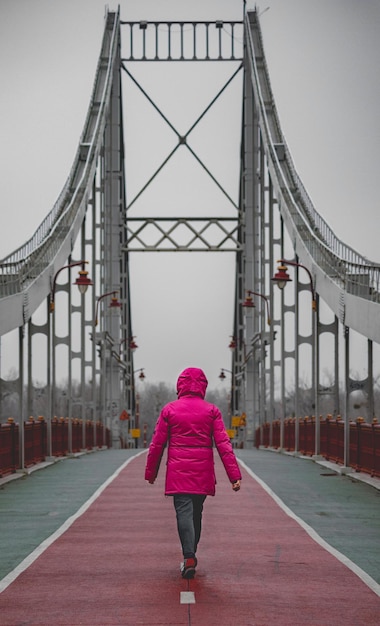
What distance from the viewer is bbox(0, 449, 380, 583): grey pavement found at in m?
13.4

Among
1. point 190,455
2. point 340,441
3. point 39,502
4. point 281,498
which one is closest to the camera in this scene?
point 190,455


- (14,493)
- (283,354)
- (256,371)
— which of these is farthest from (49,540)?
(256,371)

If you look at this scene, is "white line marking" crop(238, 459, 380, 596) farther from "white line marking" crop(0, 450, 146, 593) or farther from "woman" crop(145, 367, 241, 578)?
"white line marking" crop(0, 450, 146, 593)

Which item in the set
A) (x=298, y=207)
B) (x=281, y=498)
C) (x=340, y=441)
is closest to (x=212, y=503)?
(x=281, y=498)

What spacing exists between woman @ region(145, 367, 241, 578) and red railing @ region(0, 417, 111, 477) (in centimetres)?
1298

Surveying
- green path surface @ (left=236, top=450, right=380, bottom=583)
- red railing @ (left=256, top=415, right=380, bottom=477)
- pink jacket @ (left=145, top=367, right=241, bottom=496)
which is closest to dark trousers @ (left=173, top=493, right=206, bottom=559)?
pink jacket @ (left=145, top=367, right=241, bottom=496)

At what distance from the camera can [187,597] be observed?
975cm

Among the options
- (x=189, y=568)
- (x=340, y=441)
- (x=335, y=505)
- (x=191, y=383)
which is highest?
(x=191, y=383)

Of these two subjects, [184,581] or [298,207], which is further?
[298,207]

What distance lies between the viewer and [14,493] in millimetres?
20828

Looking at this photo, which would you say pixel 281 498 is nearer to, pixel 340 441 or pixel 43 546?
pixel 43 546

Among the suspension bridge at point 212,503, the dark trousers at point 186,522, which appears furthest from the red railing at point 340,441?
the dark trousers at point 186,522

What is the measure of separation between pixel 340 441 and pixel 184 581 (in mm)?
18519

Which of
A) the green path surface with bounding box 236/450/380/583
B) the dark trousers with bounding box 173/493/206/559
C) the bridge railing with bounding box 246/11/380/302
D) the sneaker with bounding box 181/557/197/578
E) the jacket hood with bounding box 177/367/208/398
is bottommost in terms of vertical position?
the green path surface with bounding box 236/450/380/583
